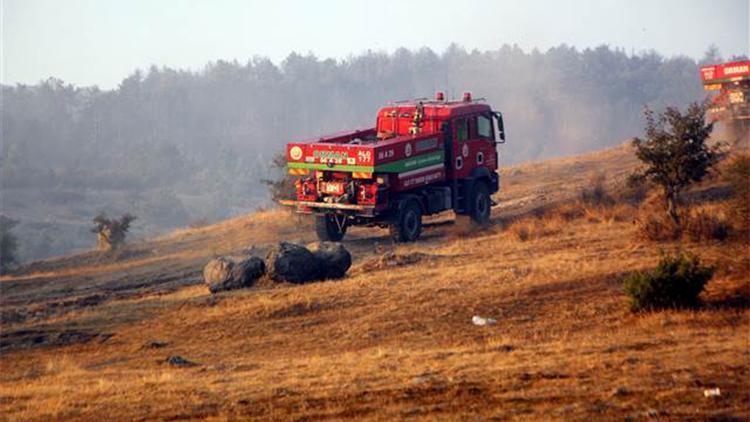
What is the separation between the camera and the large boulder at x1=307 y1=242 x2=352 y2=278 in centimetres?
2002

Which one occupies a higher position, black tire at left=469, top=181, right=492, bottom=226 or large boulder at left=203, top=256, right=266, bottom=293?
black tire at left=469, top=181, right=492, bottom=226

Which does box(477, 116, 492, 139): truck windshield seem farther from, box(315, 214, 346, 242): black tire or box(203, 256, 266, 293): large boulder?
box(203, 256, 266, 293): large boulder

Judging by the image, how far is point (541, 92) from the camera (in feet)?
391

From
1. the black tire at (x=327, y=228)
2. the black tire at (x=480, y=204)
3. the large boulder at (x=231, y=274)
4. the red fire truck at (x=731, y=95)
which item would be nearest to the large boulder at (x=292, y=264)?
the large boulder at (x=231, y=274)

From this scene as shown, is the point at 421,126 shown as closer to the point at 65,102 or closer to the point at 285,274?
the point at 285,274

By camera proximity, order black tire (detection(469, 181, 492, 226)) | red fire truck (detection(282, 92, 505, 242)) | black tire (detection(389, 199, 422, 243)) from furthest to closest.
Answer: black tire (detection(469, 181, 492, 226)) → black tire (detection(389, 199, 422, 243)) → red fire truck (detection(282, 92, 505, 242))

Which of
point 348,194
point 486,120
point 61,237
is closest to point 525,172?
point 486,120

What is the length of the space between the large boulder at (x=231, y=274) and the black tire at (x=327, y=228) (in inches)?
201

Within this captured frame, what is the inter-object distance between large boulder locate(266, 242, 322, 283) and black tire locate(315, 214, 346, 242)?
5080mm

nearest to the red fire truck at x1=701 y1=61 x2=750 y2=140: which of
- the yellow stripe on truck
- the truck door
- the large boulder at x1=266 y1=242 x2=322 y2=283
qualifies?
the truck door

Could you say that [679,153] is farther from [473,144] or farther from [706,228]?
[473,144]

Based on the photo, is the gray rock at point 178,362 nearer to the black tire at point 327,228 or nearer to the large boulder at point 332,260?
the large boulder at point 332,260

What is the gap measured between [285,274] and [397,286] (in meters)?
2.64

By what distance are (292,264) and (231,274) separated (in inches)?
48.7
